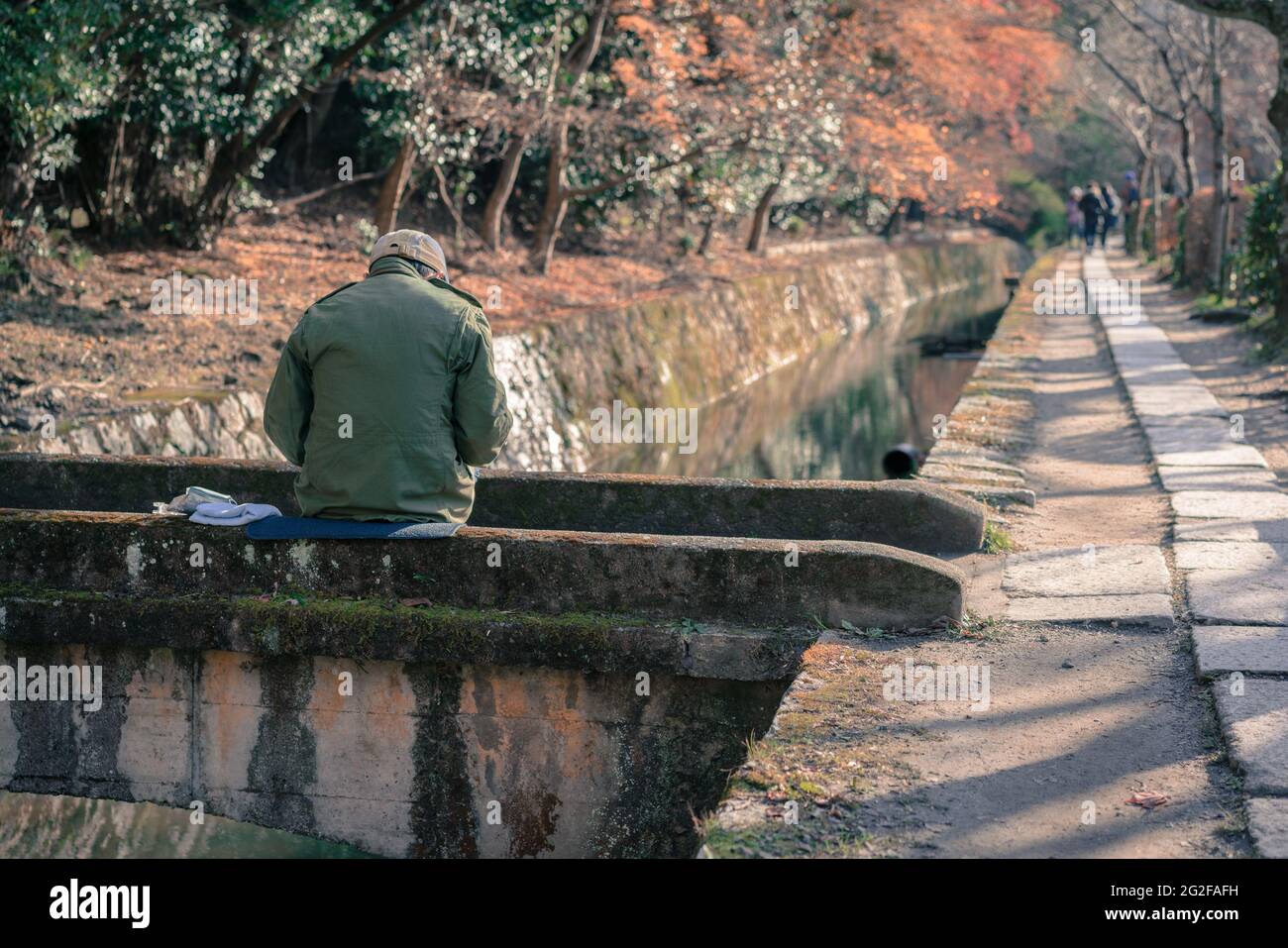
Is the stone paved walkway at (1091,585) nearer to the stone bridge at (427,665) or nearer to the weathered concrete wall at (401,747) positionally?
the stone bridge at (427,665)

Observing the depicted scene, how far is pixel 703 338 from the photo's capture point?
20.5m

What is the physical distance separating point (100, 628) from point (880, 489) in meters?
3.61

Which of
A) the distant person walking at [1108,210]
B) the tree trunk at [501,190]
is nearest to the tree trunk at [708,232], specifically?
the tree trunk at [501,190]

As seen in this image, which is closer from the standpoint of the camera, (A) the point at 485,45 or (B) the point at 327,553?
(B) the point at 327,553

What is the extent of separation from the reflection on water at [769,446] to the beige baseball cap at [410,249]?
102 inches

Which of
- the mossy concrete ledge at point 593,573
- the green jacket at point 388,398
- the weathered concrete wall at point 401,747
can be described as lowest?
the weathered concrete wall at point 401,747

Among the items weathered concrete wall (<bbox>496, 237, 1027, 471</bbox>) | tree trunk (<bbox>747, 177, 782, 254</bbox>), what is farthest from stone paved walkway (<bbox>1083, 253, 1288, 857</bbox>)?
tree trunk (<bbox>747, 177, 782, 254</bbox>)

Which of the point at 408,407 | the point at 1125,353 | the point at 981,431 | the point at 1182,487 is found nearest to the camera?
the point at 408,407

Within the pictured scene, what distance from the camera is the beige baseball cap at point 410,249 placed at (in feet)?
18.5

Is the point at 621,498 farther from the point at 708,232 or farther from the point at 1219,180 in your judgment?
the point at 708,232

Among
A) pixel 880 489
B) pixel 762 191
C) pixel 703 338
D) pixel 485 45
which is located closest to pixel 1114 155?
pixel 762 191

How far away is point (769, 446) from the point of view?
1766 cm

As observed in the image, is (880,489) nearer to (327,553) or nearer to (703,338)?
(327,553)

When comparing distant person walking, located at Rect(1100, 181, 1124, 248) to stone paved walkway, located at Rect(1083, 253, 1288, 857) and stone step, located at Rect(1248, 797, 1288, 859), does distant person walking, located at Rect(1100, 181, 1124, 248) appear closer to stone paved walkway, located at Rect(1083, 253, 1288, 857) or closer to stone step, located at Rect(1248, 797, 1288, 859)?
stone paved walkway, located at Rect(1083, 253, 1288, 857)
